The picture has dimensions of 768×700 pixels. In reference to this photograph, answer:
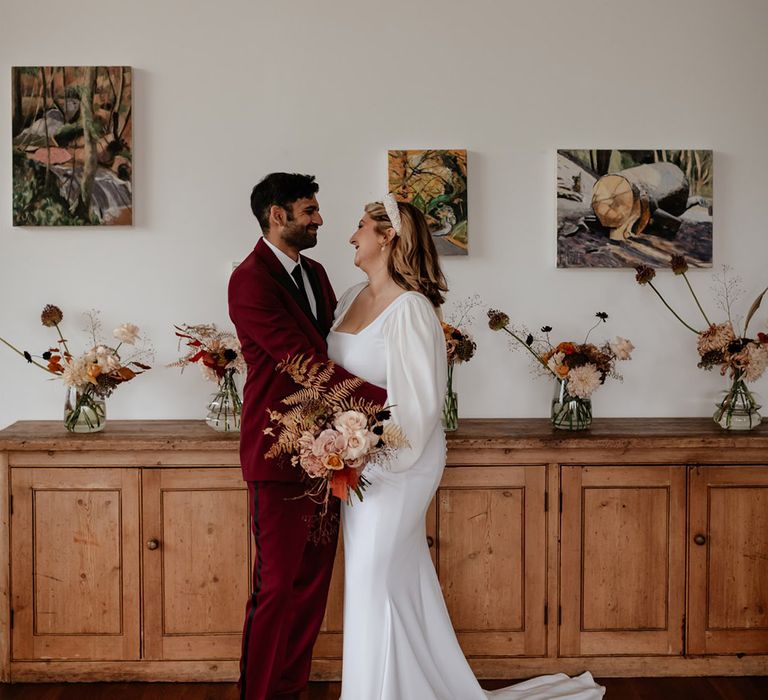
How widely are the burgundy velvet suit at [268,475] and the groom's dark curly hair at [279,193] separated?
0.59ft

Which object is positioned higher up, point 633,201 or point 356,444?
point 633,201

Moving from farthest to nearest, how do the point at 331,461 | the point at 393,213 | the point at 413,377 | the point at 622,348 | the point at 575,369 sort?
the point at 622,348 → the point at 575,369 → the point at 393,213 → the point at 413,377 → the point at 331,461

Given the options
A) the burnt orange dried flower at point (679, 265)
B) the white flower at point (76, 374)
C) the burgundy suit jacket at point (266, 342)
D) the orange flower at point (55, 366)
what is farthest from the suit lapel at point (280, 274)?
the burnt orange dried flower at point (679, 265)

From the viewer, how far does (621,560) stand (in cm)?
315

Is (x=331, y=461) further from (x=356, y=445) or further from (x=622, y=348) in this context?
(x=622, y=348)

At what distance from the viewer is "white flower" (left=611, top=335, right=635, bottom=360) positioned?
329 centimetres

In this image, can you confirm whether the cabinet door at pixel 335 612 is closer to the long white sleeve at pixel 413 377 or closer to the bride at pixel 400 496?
the bride at pixel 400 496

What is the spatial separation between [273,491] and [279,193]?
3.48 feet

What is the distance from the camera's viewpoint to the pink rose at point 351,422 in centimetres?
219

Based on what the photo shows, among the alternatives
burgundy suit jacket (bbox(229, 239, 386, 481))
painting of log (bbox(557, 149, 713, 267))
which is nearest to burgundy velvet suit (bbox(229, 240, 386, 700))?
burgundy suit jacket (bbox(229, 239, 386, 481))

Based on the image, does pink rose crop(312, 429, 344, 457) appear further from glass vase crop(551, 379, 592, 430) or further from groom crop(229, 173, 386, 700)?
glass vase crop(551, 379, 592, 430)

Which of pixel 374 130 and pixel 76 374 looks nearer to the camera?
pixel 76 374

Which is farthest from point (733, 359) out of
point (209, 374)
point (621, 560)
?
point (209, 374)

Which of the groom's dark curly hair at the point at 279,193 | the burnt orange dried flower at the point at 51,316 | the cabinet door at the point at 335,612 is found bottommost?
the cabinet door at the point at 335,612
